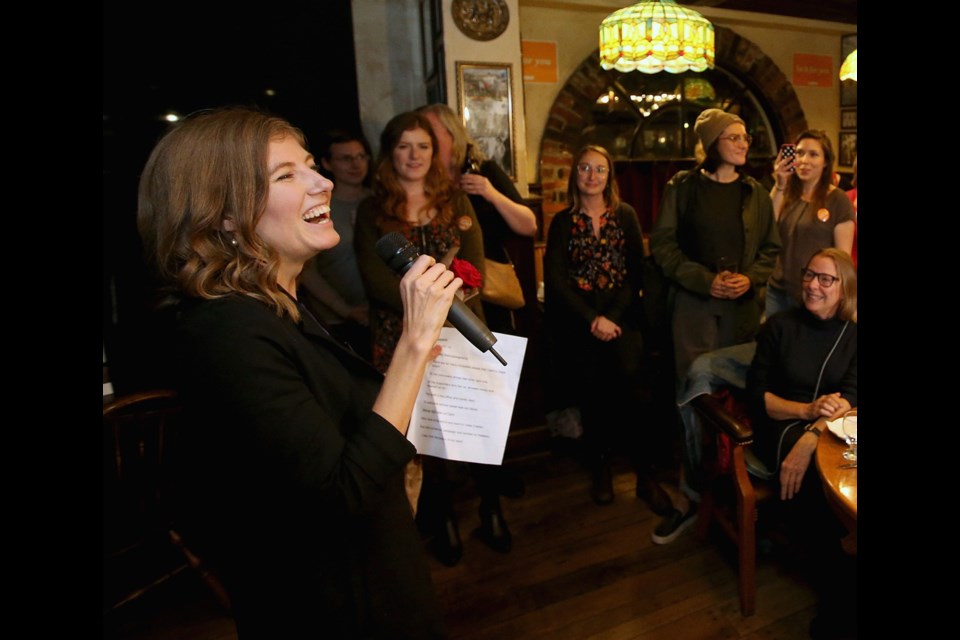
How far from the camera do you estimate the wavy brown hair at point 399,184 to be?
1.99 metres

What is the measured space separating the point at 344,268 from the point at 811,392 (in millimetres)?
1749

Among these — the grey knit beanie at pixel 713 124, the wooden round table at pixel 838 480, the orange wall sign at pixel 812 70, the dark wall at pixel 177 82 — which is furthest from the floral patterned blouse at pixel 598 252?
the orange wall sign at pixel 812 70

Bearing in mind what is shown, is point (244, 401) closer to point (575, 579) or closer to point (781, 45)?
point (575, 579)

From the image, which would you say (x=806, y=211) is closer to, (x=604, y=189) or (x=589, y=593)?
(x=604, y=189)

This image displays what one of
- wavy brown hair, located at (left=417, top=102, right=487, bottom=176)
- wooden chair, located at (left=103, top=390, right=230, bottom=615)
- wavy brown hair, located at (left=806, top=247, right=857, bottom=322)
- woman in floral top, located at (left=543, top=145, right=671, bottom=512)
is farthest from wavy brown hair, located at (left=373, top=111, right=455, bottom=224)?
wavy brown hair, located at (left=806, top=247, right=857, bottom=322)

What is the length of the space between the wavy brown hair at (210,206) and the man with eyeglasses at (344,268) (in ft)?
4.38

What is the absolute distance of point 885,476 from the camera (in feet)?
1.78

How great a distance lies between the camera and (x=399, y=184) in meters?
2.02

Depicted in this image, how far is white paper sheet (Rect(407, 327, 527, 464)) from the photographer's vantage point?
4.47 ft

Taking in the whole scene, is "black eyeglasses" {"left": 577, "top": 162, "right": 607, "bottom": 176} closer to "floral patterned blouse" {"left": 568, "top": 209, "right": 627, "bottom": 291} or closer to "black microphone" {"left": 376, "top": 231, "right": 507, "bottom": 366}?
"floral patterned blouse" {"left": 568, "top": 209, "right": 627, "bottom": 291}

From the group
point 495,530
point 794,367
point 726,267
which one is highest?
point 726,267

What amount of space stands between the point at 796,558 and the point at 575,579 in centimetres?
82

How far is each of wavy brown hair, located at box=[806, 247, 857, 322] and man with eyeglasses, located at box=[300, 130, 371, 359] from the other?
1.63 meters

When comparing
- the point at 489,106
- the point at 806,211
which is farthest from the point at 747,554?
the point at 489,106
